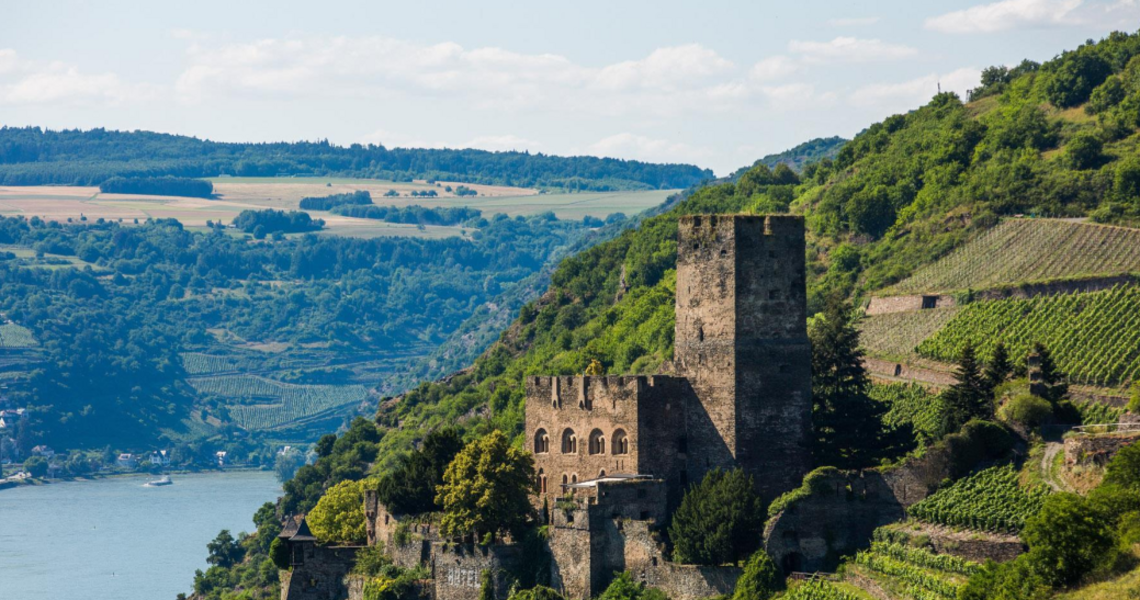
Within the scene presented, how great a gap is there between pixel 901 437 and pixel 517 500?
1231 cm

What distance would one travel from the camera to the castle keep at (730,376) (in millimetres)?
61781

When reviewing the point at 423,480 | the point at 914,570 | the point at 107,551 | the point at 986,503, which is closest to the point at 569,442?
the point at 423,480

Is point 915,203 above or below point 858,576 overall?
above

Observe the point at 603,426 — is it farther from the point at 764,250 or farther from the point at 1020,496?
the point at 1020,496

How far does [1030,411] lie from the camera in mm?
58156

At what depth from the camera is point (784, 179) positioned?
147m

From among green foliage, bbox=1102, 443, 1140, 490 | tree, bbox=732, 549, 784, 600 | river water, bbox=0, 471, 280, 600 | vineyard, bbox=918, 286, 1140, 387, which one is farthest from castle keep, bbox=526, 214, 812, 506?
river water, bbox=0, 471, 280, 600

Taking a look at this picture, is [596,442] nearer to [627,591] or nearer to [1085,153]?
[627,591]

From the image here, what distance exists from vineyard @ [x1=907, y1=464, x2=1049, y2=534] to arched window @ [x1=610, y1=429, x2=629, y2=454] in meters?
10.1

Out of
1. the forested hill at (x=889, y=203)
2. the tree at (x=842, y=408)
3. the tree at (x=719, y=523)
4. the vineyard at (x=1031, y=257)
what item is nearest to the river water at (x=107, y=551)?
the forested hill at (x=889, y=203)

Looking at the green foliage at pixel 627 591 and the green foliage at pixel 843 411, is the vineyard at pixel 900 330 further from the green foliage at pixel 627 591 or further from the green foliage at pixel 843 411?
the green foliage at pixel 627 591

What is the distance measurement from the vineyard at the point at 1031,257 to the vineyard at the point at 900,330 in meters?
2.32

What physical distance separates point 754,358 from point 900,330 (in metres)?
24.7

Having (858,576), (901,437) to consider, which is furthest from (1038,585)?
(901,437)
